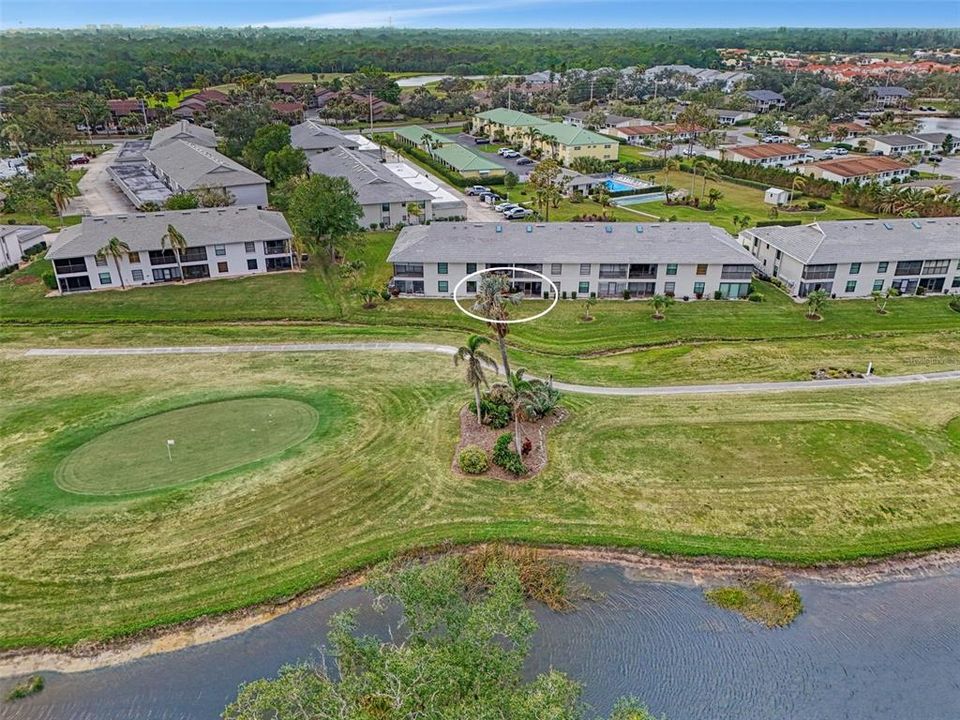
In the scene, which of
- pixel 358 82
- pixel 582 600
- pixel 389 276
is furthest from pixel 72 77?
pixel 582 600

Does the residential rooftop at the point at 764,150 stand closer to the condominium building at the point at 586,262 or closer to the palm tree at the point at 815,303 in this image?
the condominium building at the point at 586,262

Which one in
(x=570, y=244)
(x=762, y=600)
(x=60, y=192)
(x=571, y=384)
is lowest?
(x=762, y=600)

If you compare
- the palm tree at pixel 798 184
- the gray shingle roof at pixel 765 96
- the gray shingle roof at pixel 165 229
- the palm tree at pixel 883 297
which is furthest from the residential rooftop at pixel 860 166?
the gray shingle roof at pixel 165 229

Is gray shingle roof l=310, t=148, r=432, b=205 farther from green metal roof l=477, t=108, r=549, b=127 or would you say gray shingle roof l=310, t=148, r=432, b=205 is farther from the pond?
the pond

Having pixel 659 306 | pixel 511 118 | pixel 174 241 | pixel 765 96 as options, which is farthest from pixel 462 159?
pixel 765 96

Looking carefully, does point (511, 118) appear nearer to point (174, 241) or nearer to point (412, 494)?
point (174, 241)

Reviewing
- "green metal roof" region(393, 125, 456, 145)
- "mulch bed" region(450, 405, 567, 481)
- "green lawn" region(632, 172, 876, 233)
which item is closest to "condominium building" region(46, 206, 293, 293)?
"mulch bed" region(450, 405, 567, 481)

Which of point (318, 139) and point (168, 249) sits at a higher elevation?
point (318, 139)
